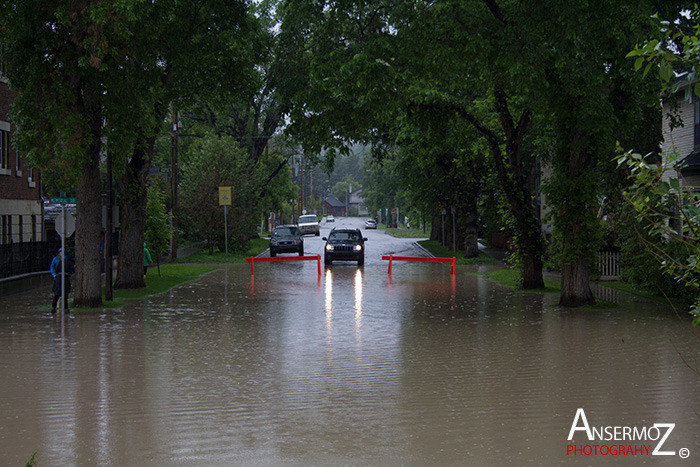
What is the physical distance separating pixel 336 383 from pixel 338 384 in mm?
75

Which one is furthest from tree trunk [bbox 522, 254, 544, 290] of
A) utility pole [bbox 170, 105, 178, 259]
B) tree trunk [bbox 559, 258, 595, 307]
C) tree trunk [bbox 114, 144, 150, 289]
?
utility pole [bbox 170, 105, 178, 259]

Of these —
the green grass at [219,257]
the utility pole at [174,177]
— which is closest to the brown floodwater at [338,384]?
the utility pole at [174,177]

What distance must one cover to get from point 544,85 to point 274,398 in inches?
424

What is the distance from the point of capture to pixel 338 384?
10281mm

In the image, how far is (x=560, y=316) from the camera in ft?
58.2

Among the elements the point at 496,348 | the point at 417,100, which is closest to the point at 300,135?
the point at 417,100

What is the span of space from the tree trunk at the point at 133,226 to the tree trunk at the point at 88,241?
3894 mm

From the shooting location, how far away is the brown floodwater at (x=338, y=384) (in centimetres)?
736

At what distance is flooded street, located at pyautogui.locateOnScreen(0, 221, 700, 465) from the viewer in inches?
290

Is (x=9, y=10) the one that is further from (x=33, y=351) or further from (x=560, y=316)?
(x=560, y=316)

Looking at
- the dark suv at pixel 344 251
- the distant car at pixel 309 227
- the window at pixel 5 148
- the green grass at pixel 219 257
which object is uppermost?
the window at pixel 5 148

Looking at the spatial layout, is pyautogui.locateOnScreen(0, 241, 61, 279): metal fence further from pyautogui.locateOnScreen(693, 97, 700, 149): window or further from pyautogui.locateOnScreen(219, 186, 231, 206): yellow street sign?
pyautogui.locateOnScreen(693, 97, 700, 149): window

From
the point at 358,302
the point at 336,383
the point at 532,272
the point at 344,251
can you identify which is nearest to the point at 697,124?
the point at 532,272

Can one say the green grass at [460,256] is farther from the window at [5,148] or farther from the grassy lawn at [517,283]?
the window at [5,148]
